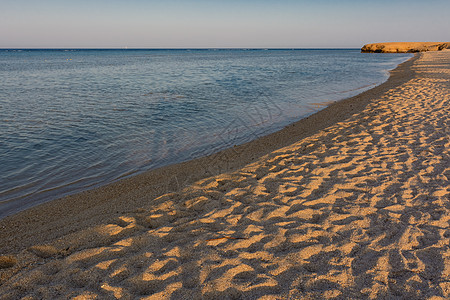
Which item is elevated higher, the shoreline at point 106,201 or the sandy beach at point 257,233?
the sandy beach at point 257,233

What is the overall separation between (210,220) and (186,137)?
5.76 m

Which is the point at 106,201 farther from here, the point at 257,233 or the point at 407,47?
the point at 407,47

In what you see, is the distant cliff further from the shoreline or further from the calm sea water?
the shoreline

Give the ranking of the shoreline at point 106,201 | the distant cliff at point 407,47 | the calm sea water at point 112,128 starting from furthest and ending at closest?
the distant cliff at point 407,47, the calm sea water at point 112,128, the shoreline at point 106,201

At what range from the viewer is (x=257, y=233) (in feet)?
10.9

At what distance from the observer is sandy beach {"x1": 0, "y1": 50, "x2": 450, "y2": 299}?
8.25 feet

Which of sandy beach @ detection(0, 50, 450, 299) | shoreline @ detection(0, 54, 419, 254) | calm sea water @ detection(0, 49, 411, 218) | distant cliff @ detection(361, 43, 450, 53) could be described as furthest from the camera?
distant cliff @ detection(361, 43, 450, 53)

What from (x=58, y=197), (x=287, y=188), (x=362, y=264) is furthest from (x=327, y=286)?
(x=58, y=197)

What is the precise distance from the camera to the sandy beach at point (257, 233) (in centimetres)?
251

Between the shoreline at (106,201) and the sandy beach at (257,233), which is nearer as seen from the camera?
the sandy beach at (257,233)

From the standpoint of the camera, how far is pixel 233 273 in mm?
2656

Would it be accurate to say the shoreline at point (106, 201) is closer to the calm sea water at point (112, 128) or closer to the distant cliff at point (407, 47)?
the calm sea water at point (112, 128)

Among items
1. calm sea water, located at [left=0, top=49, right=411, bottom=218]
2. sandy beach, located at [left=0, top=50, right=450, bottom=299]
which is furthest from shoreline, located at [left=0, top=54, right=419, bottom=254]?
calm sea water, located at [left=0, top=49, right=411, bottom=218]

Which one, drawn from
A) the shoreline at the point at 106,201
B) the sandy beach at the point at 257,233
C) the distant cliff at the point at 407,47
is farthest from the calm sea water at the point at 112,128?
the distant cliff at the point at 407,47
